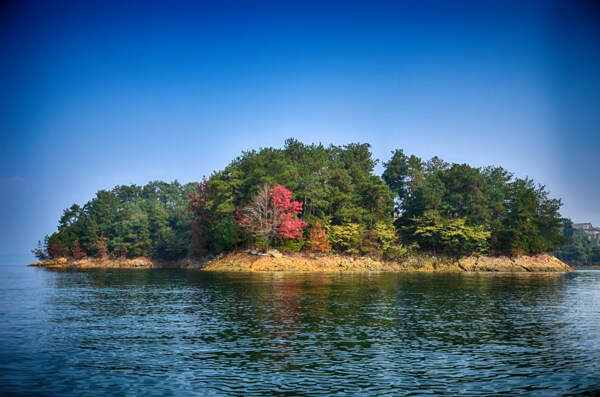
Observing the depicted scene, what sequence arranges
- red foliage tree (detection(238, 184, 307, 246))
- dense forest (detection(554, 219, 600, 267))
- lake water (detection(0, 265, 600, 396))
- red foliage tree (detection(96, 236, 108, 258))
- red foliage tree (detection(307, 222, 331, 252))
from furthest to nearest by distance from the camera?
dense forest (detection(554, 219, 600, 267)), red foliage tree (detection(96, 236, 108, 258)), red foliage tree (detection(307, 222, 331, 252)), red foliage tree (detection(238, 184, 307, 246)), lake water (detection(0, 265, 600, 396))

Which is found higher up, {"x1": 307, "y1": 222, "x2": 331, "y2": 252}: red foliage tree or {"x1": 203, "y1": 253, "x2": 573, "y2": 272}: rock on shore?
{"x1": 307, "y1": 222, "x2": 331, "y2": 252}: red foliage tree

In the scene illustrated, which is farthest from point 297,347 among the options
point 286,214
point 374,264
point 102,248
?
point 102,248

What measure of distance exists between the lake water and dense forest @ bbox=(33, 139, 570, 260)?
4502 cm

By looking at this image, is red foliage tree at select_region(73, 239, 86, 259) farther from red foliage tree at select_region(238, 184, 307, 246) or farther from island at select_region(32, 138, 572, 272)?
red foliage tree at select_region(238, 184, 307, 246)

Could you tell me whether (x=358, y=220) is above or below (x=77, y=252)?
above

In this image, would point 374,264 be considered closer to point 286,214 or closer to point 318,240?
point 318,240

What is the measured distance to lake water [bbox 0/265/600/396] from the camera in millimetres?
12117

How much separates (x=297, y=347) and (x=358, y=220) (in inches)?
2577

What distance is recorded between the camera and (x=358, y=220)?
265ft

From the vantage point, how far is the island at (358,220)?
7375 cm

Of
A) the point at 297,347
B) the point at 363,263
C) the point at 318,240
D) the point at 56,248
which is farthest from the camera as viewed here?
the point at 56,248

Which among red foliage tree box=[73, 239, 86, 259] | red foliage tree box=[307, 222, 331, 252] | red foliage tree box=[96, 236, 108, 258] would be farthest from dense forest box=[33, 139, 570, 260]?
red foliage tree box=[73, 239, 86, 259]

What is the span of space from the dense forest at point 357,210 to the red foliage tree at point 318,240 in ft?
0.56

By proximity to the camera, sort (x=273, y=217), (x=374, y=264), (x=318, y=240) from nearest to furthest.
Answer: (x=273, y=217) < (x=318, y=240) < (x=374, y=264)
